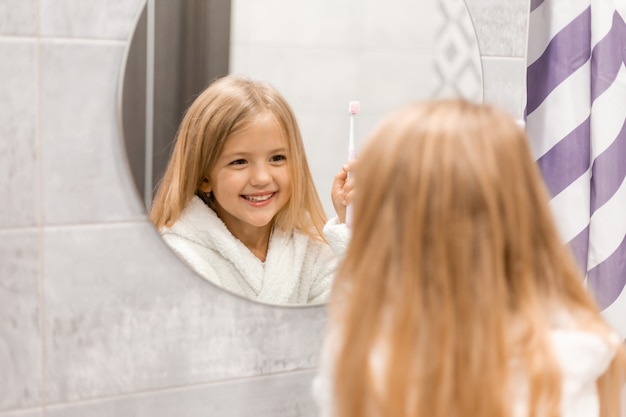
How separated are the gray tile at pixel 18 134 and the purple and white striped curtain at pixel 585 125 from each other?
2.89 ft

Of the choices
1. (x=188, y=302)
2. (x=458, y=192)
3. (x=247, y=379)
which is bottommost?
(x=247, y=379)

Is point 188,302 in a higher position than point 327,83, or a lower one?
lower

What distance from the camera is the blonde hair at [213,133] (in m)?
1.05

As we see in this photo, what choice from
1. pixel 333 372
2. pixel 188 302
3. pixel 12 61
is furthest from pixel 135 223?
pixel 333 372

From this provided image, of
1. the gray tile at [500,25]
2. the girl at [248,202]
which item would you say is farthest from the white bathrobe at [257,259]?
the gray tile at [500,25]

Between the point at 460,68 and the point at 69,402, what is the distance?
75 centimetres

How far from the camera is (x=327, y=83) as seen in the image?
112cm

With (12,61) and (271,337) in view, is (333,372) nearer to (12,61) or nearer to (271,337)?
(271,337)

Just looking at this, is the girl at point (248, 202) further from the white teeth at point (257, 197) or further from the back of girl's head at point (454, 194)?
the back of girl's head at point (454, 194)

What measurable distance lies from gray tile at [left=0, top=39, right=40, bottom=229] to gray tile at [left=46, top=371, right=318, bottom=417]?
0.27 m

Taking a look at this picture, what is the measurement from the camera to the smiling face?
3.58 feet

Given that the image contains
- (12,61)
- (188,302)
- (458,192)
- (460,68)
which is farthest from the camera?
(460,68)

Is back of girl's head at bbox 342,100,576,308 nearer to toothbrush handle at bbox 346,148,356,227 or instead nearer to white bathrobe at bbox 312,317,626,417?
white bathrobe at bbox 312,317,626,417

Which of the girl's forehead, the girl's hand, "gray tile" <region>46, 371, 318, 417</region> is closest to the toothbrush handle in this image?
the girl's hand
